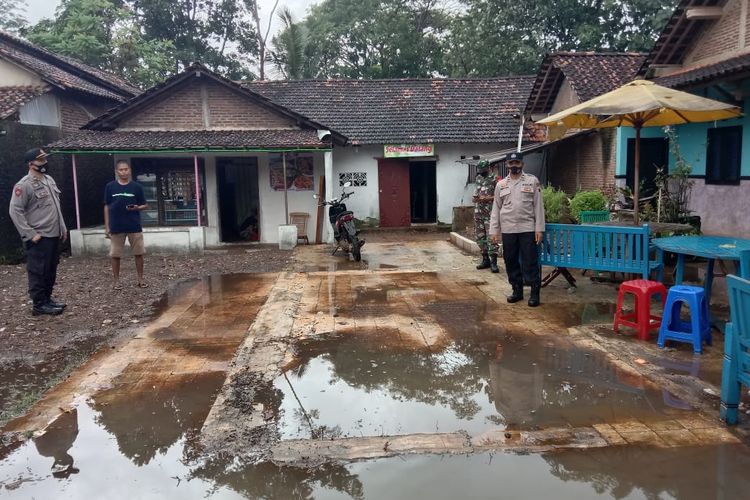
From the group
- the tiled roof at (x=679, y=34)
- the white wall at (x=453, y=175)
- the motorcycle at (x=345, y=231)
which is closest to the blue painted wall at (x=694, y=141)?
the tiled roof at (x=679, y=34)

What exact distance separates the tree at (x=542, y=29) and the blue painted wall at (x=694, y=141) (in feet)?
39.1

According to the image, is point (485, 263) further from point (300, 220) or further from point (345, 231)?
point (300, 220)

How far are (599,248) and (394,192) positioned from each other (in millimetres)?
11753

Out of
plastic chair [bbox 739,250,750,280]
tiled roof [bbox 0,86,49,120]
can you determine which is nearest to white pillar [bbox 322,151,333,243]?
tiled roof [bbox 0,86,49,120]

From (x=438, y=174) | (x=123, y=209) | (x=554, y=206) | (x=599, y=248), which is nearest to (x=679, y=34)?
(x=554, y=206)

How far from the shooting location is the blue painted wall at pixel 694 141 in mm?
8883

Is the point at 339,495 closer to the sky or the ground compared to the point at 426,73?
closer to the ground

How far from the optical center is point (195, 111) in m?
13.9

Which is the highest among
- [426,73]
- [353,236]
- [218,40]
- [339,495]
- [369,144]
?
[218,40]

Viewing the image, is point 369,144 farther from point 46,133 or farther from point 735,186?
point 735,186

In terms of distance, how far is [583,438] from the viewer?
3645mm

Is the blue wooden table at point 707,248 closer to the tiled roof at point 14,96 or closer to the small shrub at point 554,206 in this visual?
the small shrub at point 554,206

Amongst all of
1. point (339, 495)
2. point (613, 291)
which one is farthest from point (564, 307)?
point (339, 495)

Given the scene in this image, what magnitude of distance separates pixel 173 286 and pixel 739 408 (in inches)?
301
